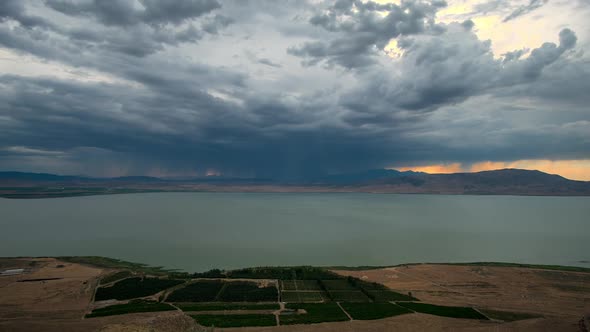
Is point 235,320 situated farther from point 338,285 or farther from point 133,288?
point 338,285

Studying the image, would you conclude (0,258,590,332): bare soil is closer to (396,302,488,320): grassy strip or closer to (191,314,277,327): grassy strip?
(396,302,488,320): grassy strip

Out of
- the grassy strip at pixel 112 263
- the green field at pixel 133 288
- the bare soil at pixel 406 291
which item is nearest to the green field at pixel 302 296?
the bare soil at pixel 406 291

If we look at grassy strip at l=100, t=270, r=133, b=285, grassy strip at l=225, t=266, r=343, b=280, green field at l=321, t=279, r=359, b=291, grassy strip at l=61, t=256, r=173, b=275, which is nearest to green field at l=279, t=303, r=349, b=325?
green field at l=321, t=279, r=359, b=291

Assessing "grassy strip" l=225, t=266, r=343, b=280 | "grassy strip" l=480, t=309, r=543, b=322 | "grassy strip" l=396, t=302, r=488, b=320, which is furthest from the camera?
"grassy strip" l=225, t=266, r=343, b=280

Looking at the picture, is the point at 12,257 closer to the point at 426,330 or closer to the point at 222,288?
the point at 222,288

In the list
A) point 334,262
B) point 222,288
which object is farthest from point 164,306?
point 334,262
